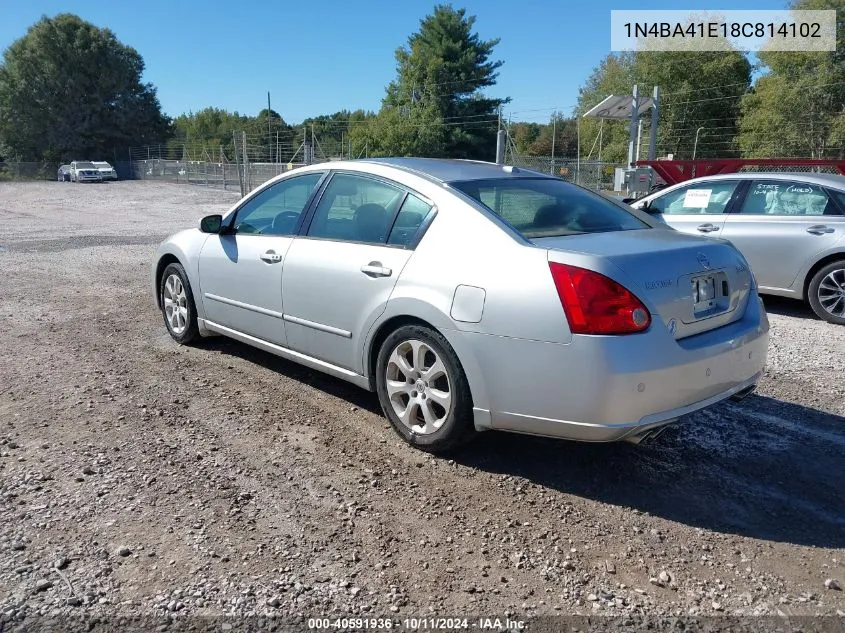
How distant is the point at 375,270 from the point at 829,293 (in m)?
5.44

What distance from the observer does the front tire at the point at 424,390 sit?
11.7 feet

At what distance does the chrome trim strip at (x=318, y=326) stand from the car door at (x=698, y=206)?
4959 millimetres

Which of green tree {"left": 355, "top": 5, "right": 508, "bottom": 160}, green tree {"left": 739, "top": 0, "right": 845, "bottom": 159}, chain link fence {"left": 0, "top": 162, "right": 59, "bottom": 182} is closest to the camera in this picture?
green tree {"left": 739, "top": 0, "right": 845, "bottom": 159}

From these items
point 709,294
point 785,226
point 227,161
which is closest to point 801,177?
point 785,226

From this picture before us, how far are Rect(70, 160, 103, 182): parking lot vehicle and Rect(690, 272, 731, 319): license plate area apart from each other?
171 ft

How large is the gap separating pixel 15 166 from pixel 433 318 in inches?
2636

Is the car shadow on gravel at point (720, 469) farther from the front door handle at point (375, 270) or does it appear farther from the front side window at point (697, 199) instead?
the front side window at point (697, 199)

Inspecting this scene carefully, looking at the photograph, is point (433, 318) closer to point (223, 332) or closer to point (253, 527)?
point (253, 527)

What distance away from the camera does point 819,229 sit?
7.17m

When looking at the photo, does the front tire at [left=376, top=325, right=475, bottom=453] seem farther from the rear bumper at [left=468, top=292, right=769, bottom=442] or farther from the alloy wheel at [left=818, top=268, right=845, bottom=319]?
the alloy wheel at [left=818, top=268, right=845, bottom=319]

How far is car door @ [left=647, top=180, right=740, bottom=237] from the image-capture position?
25.9 ft


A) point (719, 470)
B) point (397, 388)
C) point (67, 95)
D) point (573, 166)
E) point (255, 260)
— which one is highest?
point (67, 95)

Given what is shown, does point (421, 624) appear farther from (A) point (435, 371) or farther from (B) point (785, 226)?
(B) point (785, 226)

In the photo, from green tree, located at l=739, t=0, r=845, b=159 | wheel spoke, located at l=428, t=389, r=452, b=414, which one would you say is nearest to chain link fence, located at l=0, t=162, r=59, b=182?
green tree, located at l=739, t=0, r=845, b=159
